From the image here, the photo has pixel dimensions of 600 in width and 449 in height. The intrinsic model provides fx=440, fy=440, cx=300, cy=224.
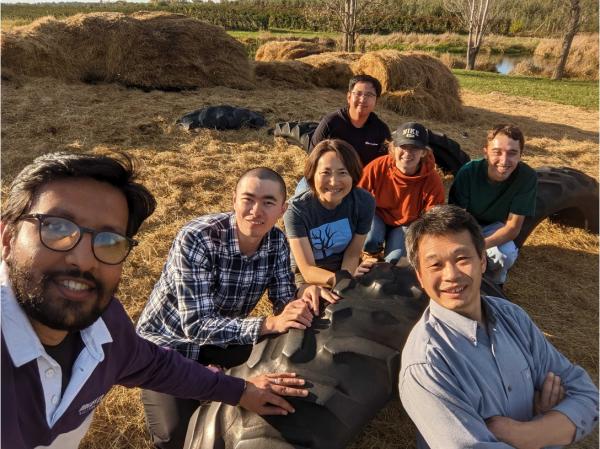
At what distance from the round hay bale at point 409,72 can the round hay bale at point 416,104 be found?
0.24 meters

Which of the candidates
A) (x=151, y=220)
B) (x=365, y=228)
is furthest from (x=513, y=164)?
(x=151, y=220)

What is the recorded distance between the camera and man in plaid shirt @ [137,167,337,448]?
2008mm

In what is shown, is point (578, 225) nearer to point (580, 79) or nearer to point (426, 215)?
point (426, 215)

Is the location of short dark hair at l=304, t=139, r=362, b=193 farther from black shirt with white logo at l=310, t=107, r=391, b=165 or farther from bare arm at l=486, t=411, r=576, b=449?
bare arm at l=486, t=411, r=576, b=449

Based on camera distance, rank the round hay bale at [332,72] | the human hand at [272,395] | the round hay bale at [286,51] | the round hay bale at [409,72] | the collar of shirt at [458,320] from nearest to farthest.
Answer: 1. the collar of shirt at [458,320]
2. the human hand at [272,395]
3. the round hay bale at [409,72]
4. the round hay bale at [332,72]
5. the round hay bale at [286,51]

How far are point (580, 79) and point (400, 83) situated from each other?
14093 millimetres

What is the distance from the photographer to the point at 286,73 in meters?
10.5

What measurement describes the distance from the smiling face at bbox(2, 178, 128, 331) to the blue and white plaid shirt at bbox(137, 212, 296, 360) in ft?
2.48

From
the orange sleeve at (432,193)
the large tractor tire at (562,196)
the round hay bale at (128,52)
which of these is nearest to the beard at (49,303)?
the orange sleeve at (432,193)

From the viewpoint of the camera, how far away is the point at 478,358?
57.9 inches

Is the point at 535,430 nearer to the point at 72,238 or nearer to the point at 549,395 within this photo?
the point at 549,395

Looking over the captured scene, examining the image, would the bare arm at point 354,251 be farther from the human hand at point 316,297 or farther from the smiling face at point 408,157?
the human hand at point 316,297

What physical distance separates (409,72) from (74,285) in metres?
9.25

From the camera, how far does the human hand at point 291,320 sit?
1.87m
